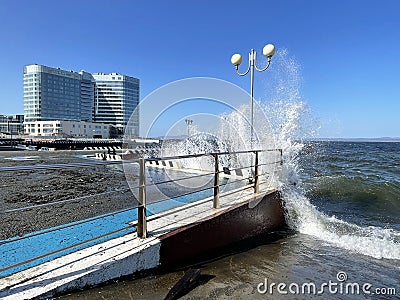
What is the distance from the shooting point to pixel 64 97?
9481 cm

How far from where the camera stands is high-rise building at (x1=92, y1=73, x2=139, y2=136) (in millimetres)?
53912

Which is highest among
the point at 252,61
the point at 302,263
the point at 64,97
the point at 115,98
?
the point at 64,97

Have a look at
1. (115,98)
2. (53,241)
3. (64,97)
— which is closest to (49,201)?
(53,241)

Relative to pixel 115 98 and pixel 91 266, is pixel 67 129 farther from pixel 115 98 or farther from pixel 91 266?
pixel 91 266

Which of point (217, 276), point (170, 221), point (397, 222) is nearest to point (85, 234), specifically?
point (170, 221)

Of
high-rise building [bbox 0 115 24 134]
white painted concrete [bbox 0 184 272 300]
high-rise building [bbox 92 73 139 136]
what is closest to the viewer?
white painted concrete [bbox 0 184 272 300]

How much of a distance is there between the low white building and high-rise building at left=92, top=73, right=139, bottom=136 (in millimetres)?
4800

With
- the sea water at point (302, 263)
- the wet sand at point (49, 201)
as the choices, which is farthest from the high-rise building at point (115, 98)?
the sea water at point (302, 263)

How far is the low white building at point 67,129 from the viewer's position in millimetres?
73438

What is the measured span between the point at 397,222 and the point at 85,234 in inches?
281

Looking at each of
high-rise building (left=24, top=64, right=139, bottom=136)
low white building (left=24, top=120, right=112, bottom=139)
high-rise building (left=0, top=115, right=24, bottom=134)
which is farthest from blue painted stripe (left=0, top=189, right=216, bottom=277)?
high-rise building (left=0, top=115, right=24, bottom=134)

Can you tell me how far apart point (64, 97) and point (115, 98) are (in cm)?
3526

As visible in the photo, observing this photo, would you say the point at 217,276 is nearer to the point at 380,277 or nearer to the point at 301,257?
the point at 301,257

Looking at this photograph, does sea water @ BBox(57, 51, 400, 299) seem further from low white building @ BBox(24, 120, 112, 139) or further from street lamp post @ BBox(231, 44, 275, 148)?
low white building @ BBox(24, 120, 112, 139)
